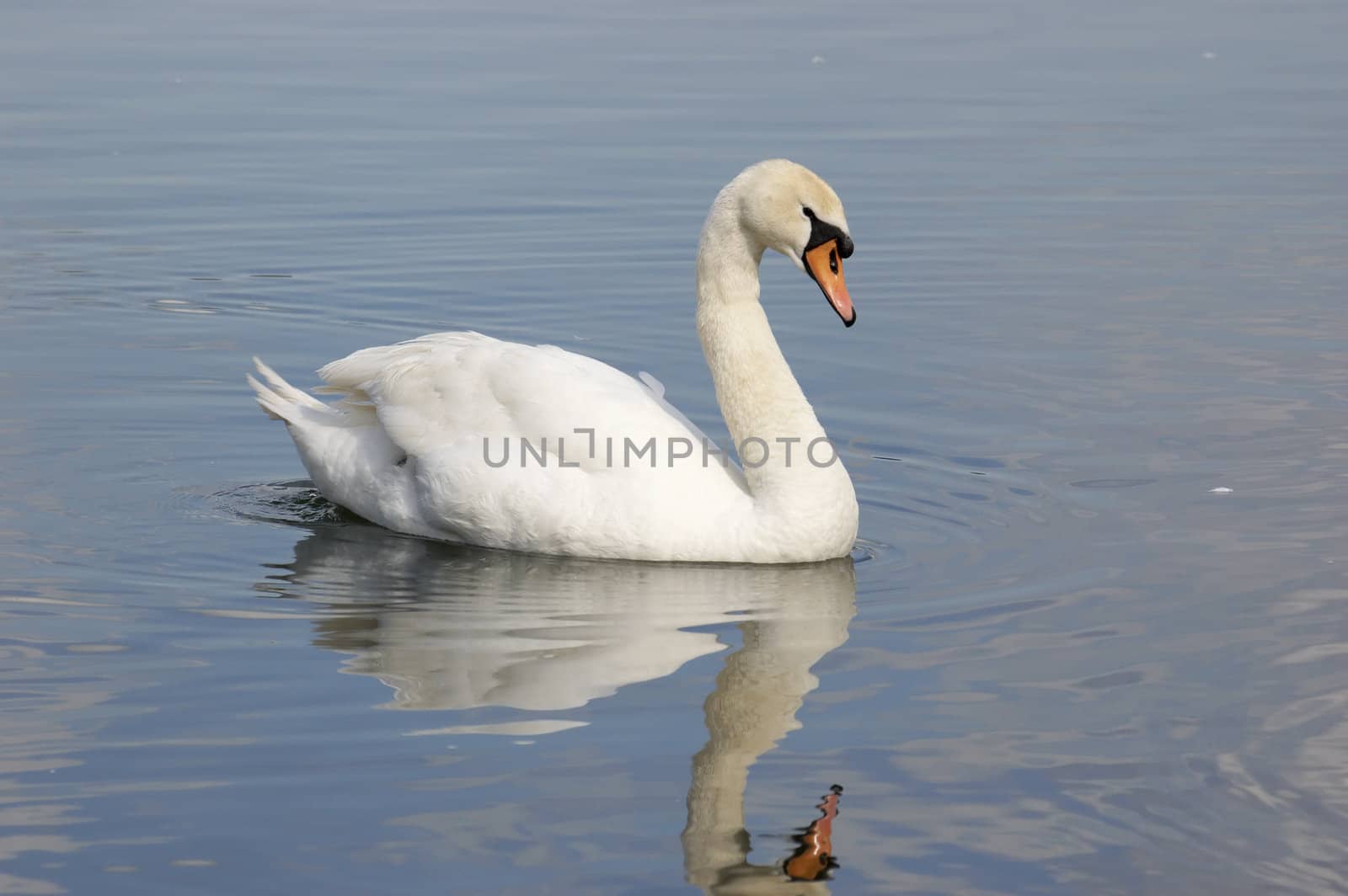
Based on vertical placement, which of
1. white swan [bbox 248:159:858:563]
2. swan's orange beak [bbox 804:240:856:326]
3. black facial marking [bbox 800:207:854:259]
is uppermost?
black facial marking [bbox 800:207:854:259]

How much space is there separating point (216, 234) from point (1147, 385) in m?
6.90

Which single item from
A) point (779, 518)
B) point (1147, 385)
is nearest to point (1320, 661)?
point (779, 518)

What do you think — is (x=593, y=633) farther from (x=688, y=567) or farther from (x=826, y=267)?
(x=826, y=267)

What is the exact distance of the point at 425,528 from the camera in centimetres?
870

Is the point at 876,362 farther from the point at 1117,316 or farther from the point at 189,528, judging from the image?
the point at 189,528

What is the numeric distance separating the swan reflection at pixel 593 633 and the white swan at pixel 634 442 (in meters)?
0.14

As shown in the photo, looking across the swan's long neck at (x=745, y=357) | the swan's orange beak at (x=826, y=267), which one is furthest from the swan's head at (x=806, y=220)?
the swan's long neck at (x=745, y=357)

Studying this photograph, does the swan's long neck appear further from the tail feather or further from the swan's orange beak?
the tail feather

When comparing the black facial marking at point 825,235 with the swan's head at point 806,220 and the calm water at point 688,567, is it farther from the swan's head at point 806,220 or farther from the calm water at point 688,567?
the calm water at point 688,567

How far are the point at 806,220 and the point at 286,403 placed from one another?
8.70 feet

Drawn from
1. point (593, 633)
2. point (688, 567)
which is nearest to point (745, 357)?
point (688, 567)

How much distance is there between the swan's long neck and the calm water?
57 cm

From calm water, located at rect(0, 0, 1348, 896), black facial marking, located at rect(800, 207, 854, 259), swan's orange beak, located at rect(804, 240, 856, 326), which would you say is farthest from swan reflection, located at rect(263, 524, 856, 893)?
black facial marking, located at rect(800, 207, 854, 259)

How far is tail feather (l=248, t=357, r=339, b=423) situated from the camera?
9.23m
